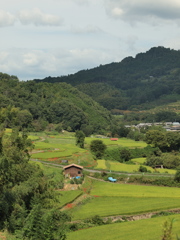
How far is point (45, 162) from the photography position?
212 ft

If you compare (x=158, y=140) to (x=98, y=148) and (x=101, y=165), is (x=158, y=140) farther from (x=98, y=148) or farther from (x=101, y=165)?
(x=101, y=165)

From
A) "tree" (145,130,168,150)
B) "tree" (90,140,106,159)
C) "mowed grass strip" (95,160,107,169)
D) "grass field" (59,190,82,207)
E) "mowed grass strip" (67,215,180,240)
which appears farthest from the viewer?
"tree" (145,130,168,150)

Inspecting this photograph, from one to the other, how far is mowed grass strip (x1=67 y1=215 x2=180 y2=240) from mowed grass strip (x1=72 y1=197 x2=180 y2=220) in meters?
3.70

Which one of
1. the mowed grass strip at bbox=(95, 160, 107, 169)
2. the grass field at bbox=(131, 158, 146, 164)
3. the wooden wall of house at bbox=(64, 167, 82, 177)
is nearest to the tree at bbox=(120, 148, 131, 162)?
the grass field at bbox=(131, 158, 146, 164)

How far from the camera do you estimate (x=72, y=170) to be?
5722cm

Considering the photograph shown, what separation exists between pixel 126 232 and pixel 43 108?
10755cm

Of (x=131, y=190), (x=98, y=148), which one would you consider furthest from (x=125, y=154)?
(x=131, y=190)

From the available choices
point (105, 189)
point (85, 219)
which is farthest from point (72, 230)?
point (105, 189)

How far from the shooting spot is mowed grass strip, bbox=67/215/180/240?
1161 inches

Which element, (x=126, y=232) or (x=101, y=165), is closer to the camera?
(x=126, y=232)

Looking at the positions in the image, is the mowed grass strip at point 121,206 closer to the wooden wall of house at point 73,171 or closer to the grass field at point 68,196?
the grass field at point 68,196

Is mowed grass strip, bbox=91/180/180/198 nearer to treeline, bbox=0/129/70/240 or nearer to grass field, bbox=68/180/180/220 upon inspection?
grass field, bbox=68/180/180/220

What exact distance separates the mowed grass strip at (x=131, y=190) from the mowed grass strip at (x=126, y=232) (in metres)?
11.7

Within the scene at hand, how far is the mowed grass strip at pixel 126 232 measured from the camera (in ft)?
96.8
